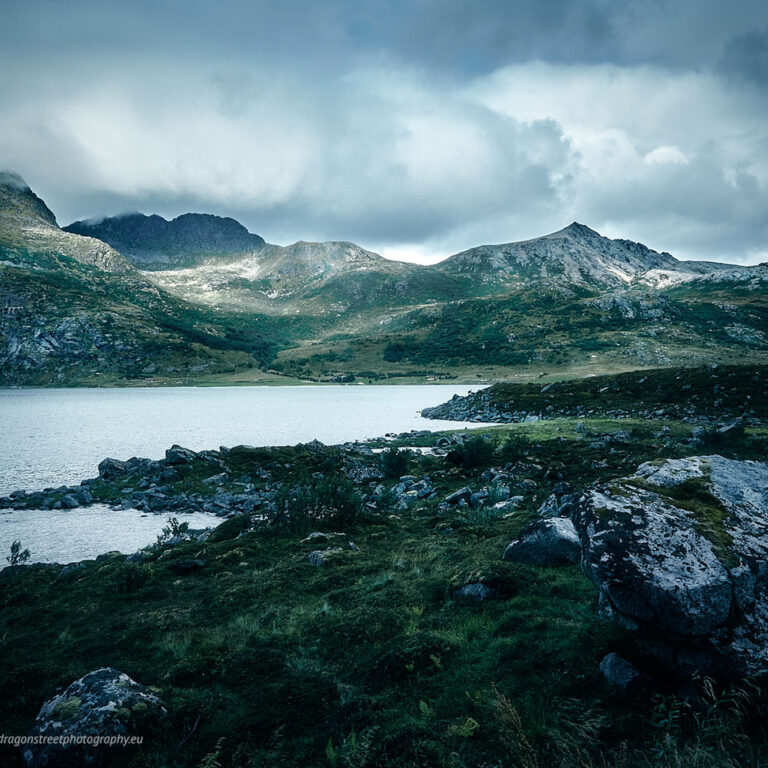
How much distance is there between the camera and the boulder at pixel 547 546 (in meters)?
11.6

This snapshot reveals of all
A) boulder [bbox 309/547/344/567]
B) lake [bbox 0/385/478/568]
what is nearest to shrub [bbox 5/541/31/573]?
lake [bbox 0/385/478/568]

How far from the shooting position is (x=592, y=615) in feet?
27.7

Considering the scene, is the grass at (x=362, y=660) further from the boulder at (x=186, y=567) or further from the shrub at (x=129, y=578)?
the boulder at (x=186, y=567)

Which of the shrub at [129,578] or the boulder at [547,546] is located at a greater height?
the boulder at [547,546]

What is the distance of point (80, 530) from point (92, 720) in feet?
68.9

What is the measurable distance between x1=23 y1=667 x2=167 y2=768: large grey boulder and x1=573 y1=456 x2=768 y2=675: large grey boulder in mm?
7851

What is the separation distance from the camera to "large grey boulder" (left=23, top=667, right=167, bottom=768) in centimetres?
621

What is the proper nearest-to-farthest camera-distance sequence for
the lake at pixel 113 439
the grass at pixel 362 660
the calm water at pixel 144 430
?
the grass at pixel 362 660
the lake at pixel 113 439
the calm water at pixel 144 430

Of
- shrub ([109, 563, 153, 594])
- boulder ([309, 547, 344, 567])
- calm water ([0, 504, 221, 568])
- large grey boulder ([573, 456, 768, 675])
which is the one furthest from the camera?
calm water ([0, 504, 221, 568])

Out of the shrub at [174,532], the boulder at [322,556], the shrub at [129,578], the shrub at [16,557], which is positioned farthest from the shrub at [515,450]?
the shrub at [16,557]

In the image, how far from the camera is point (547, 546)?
39.2 feet

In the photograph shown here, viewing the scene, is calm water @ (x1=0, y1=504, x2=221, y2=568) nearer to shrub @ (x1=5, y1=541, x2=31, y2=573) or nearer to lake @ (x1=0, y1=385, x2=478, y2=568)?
lake @ (x1=0, y1=385, x2=478, y2=568)

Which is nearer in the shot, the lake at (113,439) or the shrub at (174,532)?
the shrub at (174,532)

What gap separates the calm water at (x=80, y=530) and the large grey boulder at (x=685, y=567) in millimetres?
21398
